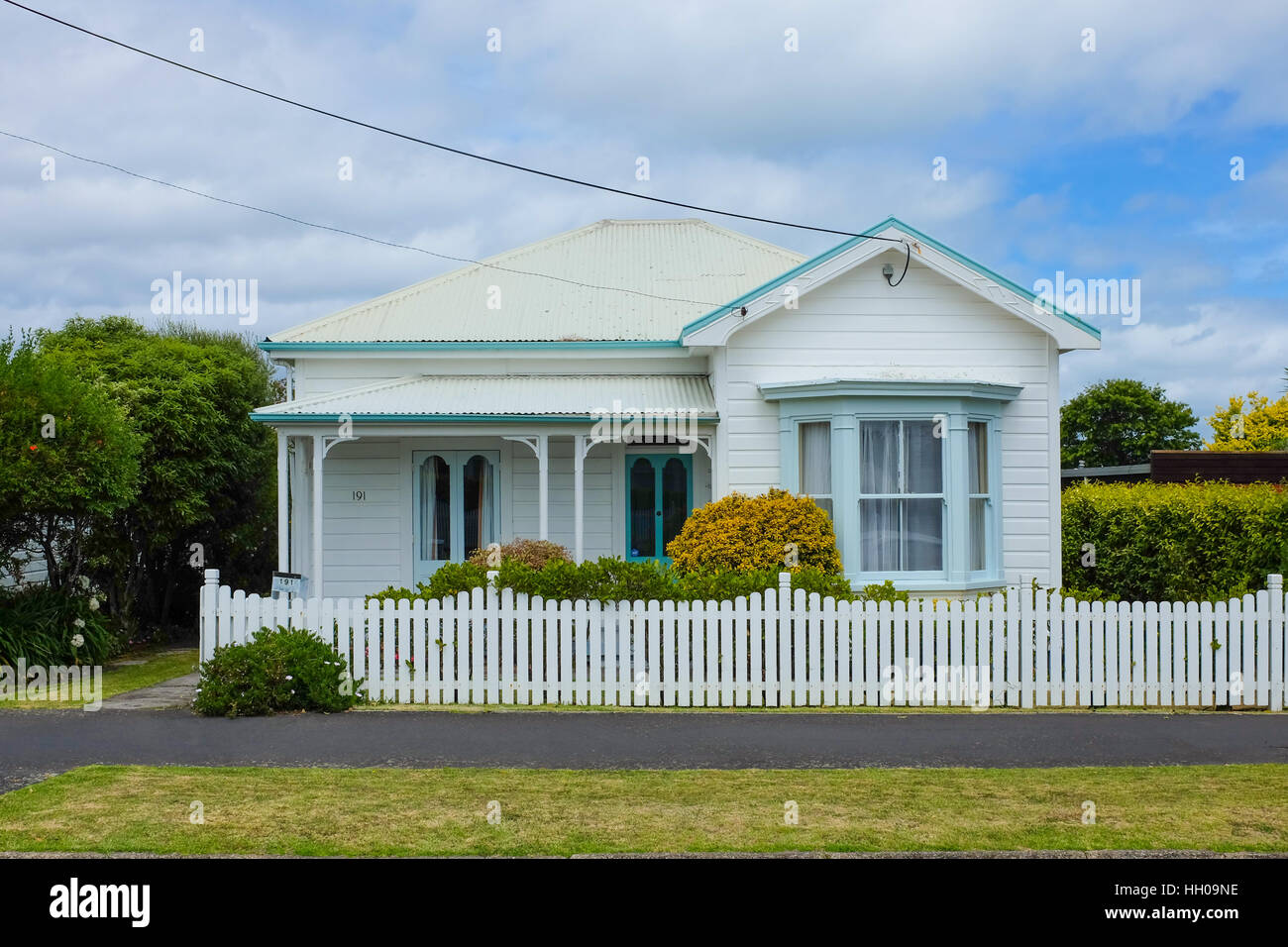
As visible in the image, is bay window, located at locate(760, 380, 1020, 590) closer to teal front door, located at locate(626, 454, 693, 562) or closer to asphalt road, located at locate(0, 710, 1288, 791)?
teal front door, located at locate(626, 454, 693, 562)

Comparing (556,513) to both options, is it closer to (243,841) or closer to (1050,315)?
(1050,315)

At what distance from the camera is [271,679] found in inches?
433

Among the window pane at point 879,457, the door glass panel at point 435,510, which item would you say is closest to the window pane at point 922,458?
the window pane at point 879,457

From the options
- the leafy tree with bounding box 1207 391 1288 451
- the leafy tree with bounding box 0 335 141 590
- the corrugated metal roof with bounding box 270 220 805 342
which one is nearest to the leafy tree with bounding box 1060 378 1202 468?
the leafy tree with bounding box 1207 391 1288 451

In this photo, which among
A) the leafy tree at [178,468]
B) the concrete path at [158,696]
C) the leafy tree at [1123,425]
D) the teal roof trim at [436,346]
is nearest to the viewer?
the concrete path at [158,696]

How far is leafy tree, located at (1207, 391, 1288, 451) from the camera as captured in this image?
3203cm

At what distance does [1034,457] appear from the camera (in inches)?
616

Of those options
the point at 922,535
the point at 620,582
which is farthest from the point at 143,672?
the point at 922,535

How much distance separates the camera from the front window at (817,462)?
15.0 meters

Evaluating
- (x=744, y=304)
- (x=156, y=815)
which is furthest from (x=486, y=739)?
(x=744, y=304)

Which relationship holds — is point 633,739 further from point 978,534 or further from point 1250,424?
point 1250,424

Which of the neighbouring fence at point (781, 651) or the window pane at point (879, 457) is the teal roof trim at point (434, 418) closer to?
the window pane at point (879, 457)

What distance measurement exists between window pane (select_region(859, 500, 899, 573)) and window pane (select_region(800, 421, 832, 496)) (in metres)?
0.59

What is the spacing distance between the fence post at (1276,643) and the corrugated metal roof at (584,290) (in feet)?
29.4
